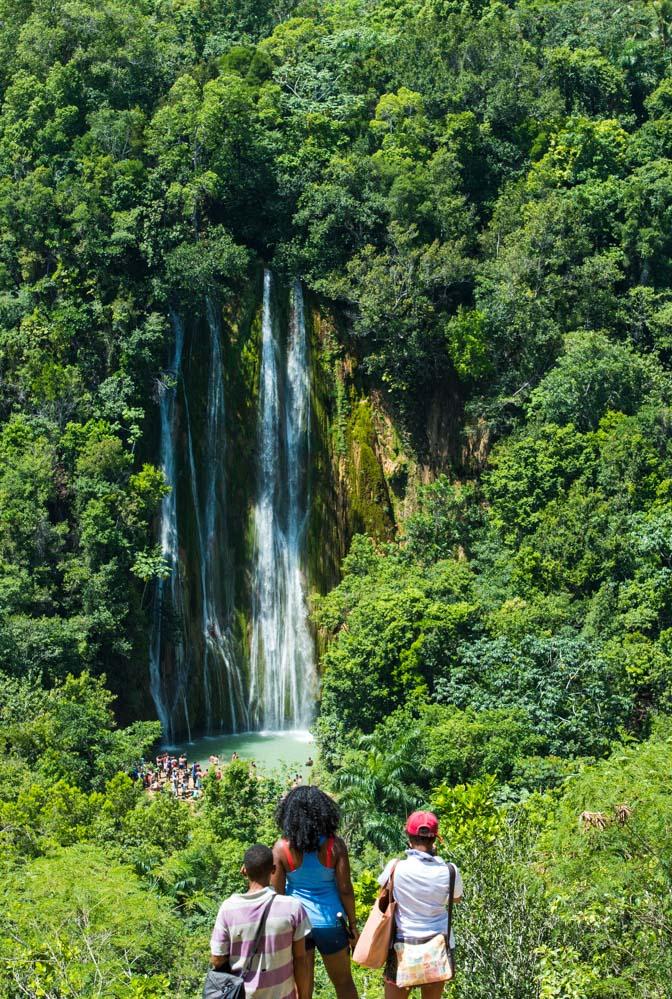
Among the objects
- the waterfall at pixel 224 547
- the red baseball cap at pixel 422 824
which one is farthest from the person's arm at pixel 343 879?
the waterfall at pixel 224 547

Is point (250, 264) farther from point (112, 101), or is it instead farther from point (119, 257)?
point (112, 101)

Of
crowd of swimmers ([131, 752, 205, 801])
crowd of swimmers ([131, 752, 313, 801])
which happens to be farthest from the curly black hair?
crowd of swimmers ([131, 752, 205, 801])

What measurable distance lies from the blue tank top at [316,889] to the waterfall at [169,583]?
65.3 feet

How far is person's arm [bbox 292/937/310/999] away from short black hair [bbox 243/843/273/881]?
0.39m

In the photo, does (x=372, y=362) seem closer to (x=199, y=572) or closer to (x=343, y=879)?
(x=199, y=572)

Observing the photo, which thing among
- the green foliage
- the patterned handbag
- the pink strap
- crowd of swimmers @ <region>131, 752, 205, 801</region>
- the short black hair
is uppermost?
the short black hair

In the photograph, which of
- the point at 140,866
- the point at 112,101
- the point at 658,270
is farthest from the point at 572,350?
the point at 140,866

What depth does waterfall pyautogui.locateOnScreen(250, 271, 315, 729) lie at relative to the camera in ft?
92.4

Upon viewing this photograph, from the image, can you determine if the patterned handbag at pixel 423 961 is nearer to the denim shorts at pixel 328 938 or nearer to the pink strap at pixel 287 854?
the denim shorts at pixel 328 938

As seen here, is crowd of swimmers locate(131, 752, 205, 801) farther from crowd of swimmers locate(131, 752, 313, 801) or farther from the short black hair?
the short black hair

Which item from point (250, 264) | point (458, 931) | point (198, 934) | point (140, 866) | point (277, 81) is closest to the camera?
point (458, 931)

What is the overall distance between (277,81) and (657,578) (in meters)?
15.2

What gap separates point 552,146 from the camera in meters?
30.9

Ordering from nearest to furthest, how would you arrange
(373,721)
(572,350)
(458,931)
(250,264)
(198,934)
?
1. (458,931)
2. (198,934)
3. (373,721)
4. (572,350)
5. (250,264)
